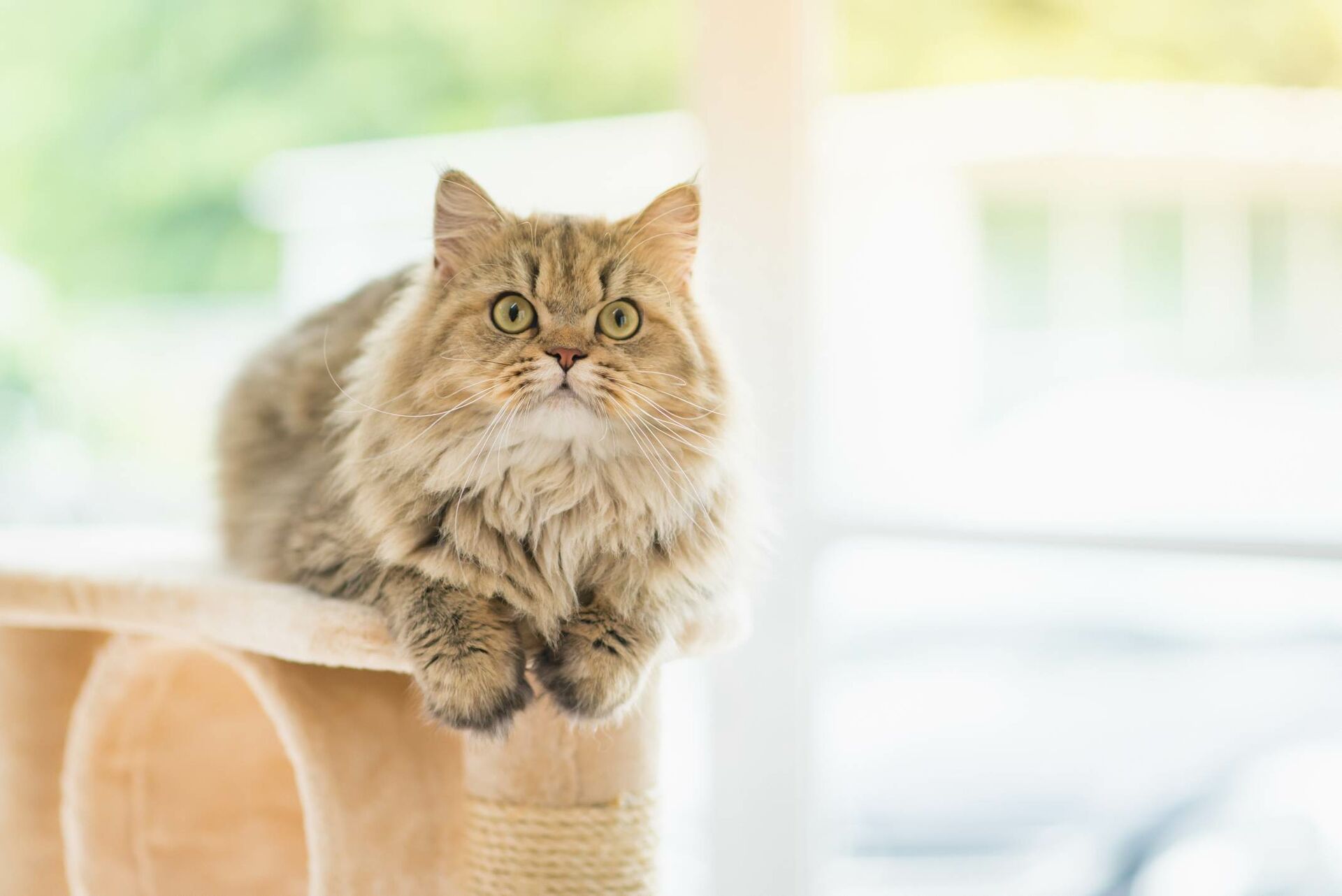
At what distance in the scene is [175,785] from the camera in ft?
4.75

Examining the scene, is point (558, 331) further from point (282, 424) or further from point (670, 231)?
point (282, 424)

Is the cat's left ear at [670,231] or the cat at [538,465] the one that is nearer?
the cat at [538,465]

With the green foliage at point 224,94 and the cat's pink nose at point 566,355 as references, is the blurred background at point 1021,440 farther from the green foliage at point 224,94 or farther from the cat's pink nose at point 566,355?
the cat's pink nose at point 566,355

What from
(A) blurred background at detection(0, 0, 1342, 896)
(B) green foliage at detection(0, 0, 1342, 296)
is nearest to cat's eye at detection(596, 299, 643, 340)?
(A) blurred background at detection(0, 0, 1342, 896)

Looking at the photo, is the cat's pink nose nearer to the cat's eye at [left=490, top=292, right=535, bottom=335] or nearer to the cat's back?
the cat's eye at [left=490, top=292, right=535, bottom=335]

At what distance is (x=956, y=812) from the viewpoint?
2221mm

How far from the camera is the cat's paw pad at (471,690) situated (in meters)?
1.05

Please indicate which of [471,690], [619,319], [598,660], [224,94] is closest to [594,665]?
[598,660]

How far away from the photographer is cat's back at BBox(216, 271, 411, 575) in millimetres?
1421

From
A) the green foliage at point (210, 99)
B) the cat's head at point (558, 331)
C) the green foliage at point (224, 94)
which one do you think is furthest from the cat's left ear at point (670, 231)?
the green foliage at point (210, 99)

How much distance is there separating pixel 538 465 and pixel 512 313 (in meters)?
0.17

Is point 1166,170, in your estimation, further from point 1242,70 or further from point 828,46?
point 828,46

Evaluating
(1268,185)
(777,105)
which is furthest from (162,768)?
(1268,185)

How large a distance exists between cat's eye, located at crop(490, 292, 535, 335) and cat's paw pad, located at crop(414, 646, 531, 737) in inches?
13.2
